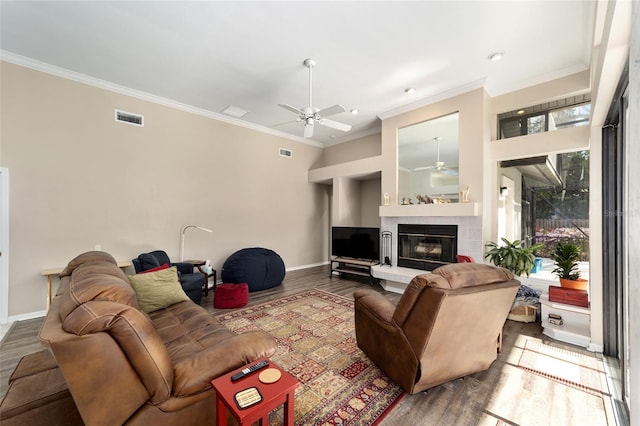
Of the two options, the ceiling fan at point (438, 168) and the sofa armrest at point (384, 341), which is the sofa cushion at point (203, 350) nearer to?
the sofa armrest at point (384, 341)

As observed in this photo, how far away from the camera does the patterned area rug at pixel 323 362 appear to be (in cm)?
188

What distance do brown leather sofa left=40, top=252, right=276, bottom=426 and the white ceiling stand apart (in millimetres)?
2919

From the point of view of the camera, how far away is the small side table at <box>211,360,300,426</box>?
1.13 meters

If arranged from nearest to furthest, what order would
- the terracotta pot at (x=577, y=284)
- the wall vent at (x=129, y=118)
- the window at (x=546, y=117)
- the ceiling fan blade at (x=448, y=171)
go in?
the terracotta pot at (x=577, y=284) < the window at (x=546, y=117) < the wall vent at (x=129, y=118) < the ceiling fan blade at (x=448, y=171)

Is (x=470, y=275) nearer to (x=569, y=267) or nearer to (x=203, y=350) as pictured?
(x=203, y=350)

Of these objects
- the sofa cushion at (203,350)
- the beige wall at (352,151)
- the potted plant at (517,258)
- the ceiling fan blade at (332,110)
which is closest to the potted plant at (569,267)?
the potted plant at (517,258)

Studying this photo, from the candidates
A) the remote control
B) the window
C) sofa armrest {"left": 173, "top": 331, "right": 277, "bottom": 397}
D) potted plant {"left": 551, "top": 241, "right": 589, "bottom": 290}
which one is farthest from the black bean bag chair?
the window

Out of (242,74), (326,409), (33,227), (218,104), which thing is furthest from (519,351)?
(33,227)

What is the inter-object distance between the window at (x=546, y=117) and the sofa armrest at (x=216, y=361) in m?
4.74

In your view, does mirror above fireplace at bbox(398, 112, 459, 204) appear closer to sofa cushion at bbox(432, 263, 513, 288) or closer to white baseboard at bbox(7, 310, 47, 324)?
sofa cushion at bbox(432, 263, 513, 288)

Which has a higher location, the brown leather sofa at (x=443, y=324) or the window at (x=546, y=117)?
the window at (x=546, y=117)

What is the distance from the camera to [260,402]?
3.83 feet

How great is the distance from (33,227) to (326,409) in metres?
4.48

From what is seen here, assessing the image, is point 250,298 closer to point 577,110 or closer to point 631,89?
point 631,89
